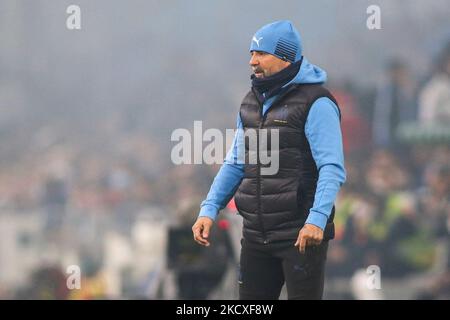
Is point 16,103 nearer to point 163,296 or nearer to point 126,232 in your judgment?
point 126,232

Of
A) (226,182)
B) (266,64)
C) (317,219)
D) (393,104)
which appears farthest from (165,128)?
(317,219)

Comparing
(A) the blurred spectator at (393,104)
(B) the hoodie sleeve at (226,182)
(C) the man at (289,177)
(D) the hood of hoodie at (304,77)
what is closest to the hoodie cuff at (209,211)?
(B) the hoodie sleeve at (226,182)

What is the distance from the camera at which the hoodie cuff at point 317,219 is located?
10.7 feet

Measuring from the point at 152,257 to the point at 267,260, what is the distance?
5.44 m

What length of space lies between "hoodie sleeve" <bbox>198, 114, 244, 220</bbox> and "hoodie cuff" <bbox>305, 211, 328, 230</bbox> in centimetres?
38

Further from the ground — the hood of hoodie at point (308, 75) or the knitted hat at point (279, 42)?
the knitted hat at point (279, 42)

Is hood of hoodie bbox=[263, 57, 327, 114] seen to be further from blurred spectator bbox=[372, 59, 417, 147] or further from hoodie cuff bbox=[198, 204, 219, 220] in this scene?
blurred spectator bbox=[372, 59, 417, 147]

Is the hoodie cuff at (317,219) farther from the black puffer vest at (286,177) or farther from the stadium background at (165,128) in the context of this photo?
the stadium background at (165,128)

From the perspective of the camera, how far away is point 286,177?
334 cm

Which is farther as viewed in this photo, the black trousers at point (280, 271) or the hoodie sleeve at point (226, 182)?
the hoodie sleeve at point (226, 182)

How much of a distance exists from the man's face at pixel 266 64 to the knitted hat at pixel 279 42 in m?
0.02

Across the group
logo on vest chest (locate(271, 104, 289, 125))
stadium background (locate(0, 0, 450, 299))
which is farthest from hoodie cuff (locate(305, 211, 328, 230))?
stadium background (locate(0, 0, 450, 299))

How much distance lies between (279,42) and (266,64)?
83 mm
